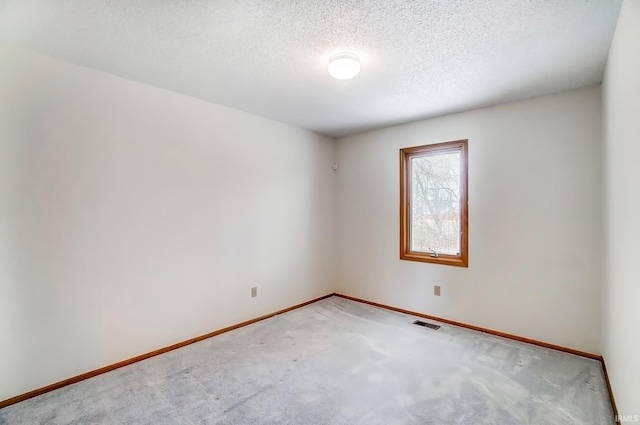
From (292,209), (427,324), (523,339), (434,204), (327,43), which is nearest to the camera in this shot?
(327,43)

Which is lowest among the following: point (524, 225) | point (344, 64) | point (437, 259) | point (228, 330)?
point (228, 330)

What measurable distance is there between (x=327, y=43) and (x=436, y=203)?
2.33m

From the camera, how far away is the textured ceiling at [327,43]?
167 centimetres

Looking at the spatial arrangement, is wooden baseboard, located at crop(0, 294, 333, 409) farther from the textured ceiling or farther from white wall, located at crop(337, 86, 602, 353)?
the textured ceiling

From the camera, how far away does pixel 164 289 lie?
9.14 ft

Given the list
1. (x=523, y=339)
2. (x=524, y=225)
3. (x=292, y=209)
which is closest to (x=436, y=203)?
(x=524, y=225)

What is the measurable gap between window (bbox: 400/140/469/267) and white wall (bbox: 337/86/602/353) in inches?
3.6

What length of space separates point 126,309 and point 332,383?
1.79 meters

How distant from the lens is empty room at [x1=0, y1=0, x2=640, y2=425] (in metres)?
1.83

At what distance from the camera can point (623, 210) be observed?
68.3 inches

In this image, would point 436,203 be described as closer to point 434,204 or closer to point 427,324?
point 434,204

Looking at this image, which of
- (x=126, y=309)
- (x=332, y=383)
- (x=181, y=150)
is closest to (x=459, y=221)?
(x=332, y=383)

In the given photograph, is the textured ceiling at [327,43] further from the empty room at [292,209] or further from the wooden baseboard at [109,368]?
the wooden baseboard at [109,368]

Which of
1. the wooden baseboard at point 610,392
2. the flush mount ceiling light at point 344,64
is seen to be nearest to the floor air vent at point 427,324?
the wooden baseboard at point 610,392
